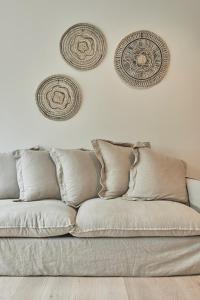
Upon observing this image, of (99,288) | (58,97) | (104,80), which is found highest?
(104,80)

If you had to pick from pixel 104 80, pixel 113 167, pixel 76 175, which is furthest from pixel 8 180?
pixel 104 80

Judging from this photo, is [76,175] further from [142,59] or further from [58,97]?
[142,59]

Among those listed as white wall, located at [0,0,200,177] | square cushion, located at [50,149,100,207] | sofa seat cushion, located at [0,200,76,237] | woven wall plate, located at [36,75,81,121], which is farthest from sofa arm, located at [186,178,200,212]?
woven wall plate, located at [36,75,81,121]

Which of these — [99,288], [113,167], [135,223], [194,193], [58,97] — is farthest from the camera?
[58,97]

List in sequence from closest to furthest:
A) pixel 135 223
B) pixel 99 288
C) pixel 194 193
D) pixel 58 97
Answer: pixel 99 288
pixel 135 223
pixel 194 193
pixel 58 97

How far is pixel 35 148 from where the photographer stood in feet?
9.15

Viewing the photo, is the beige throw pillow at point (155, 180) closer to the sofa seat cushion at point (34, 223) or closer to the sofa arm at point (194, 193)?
the sofa arm at point (194, 193)

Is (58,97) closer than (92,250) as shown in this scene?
No

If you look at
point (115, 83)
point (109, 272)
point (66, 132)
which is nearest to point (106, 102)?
point (115, 83)

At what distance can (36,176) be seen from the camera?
248 centimetres

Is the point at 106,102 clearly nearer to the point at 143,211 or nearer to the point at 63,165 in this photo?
the point at 63,165

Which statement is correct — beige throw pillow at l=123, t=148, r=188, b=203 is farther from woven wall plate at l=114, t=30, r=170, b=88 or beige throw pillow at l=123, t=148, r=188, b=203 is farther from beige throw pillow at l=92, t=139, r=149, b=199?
woven wall plate at l=114, t=30, r=170, b=88

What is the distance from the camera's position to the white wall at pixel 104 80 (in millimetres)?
2910

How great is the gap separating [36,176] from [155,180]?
97 centimetres
